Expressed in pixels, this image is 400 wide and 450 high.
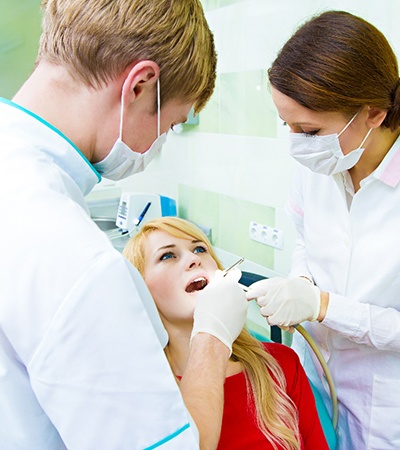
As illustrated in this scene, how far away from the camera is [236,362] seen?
5.10ft

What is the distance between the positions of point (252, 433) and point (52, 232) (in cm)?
99

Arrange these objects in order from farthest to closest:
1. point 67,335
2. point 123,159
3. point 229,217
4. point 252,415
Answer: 1. point 229,217
2. point 252,415
3. point 123,159
4. point 67,335

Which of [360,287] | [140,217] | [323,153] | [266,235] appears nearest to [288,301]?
[360,287]

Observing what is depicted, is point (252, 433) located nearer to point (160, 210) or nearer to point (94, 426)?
point (94, 426)

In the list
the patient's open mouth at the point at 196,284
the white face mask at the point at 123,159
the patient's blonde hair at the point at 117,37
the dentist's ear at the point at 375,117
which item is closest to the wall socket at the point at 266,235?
the patient's open mouth at the point at 196,284

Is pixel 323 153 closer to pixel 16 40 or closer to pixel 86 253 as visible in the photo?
pixel 86 253

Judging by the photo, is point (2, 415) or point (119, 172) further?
point (119, 172)

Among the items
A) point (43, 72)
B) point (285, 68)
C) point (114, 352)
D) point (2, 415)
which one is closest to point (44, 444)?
point (2, 415)

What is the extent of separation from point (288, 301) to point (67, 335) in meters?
0.92

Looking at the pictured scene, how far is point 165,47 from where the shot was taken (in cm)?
83

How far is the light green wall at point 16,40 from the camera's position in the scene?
9.46 ft

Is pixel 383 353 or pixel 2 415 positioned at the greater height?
pixel 2 415

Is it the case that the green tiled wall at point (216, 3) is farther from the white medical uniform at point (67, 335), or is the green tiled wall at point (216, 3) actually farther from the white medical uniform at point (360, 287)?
the white medical uniform at point (67, 335)

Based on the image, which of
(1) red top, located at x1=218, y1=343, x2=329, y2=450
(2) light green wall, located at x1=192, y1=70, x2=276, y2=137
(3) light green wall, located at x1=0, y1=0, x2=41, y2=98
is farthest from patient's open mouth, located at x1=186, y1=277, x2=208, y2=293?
(3) light green wall, located at x1=0, y1=0, x2=41, y2=98
